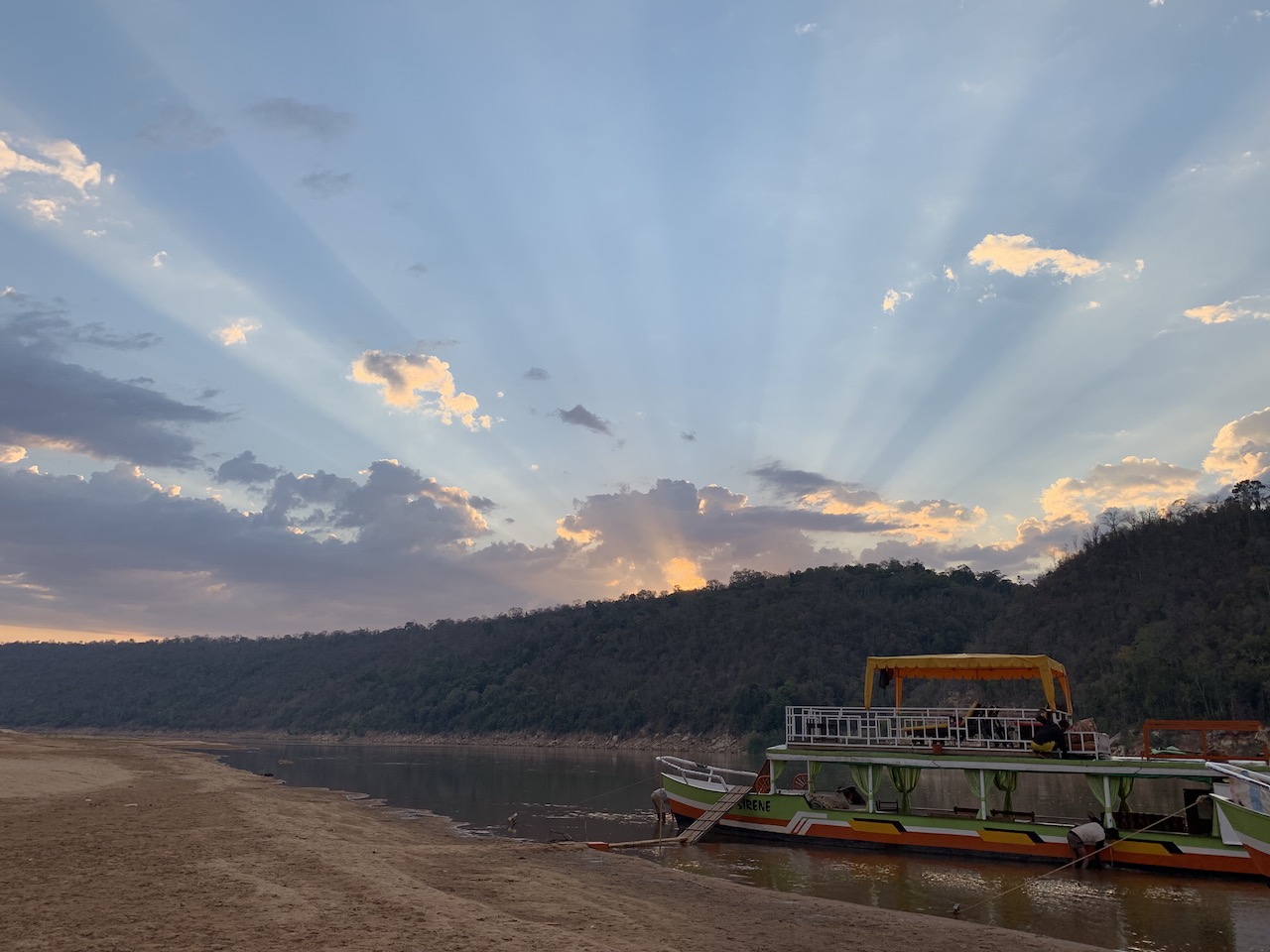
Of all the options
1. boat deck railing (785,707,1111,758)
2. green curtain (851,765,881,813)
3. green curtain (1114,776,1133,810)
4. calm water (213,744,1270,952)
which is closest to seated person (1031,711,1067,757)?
boat deck railing (785,707,1111,758)

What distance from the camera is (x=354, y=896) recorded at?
1305 centimetres

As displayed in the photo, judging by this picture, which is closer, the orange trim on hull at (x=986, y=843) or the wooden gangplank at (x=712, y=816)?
the orange trim on hull at (x=986, y=843)

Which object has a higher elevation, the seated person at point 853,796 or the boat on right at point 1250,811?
the boat on right at point 1250,811

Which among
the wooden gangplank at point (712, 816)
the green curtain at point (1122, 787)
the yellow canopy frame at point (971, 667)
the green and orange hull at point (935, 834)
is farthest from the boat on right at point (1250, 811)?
the wooden gangplank at point (712, 816)

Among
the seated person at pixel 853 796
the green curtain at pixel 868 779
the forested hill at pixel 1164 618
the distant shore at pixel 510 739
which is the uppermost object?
the forested hill at pixel 1164 618

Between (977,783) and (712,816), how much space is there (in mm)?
8096

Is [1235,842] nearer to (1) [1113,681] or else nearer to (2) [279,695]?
(1) [1113,681]

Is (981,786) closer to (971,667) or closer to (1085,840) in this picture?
(1085,840)

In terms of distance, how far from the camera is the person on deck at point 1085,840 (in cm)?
2194

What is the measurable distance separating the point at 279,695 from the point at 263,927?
168m

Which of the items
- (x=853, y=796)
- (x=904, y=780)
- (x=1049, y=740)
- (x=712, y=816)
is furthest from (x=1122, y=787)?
(x=712, y=816)

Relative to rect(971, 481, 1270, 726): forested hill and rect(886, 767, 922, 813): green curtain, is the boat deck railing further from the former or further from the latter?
rect(971, 481, 1270, 726): forested hill

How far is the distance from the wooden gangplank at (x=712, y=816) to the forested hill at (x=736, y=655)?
181 feet

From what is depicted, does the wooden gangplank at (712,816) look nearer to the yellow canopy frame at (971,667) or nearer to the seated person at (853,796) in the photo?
the seated person at (853,796)
